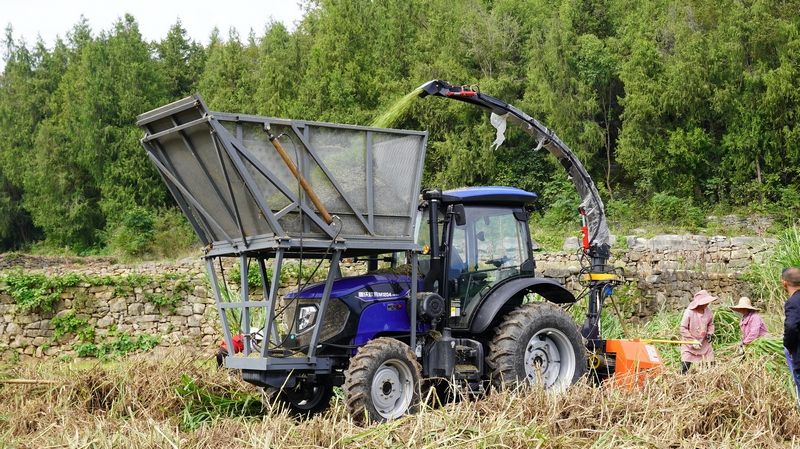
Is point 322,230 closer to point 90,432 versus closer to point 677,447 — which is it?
point 90,432

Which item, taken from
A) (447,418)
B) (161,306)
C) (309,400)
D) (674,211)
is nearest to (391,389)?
(447,418)

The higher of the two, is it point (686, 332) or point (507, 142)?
point (507, 142)

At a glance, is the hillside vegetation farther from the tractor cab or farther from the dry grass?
the dry grass

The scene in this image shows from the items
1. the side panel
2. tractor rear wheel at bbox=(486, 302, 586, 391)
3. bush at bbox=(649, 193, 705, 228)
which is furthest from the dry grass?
bush at bbox=(649, 193, 705, 228)

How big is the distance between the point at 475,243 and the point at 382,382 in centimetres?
180

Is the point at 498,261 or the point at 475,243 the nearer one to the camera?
the point at 475,243

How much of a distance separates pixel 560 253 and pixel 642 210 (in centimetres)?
839

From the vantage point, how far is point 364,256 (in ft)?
25.0

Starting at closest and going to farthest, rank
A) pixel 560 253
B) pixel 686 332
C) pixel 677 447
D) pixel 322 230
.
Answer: pixel 677 447 < pixel 322 230 < pixel 686 332 < pixel 560 253

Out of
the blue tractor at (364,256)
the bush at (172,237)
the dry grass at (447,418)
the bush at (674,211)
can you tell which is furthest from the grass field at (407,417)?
the bush at (172,237)

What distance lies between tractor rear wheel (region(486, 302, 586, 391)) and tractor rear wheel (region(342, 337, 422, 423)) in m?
0.91

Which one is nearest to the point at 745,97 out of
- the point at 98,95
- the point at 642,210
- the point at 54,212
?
the point at 642,210

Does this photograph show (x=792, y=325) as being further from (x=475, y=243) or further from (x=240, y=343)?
(x=240, y=343)

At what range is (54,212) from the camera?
39969 millimetres
